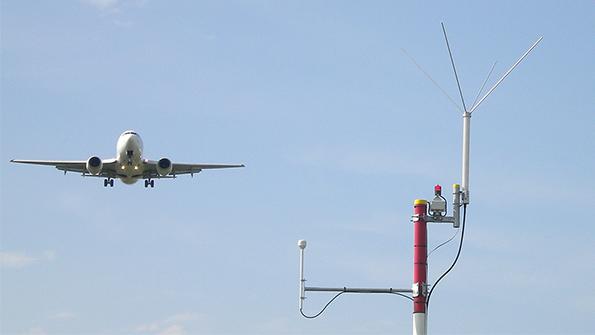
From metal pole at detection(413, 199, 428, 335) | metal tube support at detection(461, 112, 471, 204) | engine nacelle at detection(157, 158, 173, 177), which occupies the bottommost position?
metal pole at detection(413, 199, 428, 335)

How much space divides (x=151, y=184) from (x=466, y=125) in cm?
5326

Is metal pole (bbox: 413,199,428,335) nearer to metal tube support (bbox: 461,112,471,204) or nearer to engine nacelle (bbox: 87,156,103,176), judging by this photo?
metal tube support (bbox: 461,112,471,204)

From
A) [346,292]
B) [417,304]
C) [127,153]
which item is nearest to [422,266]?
[417,304]

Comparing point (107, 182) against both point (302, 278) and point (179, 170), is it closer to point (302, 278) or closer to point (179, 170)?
point (179, 170)

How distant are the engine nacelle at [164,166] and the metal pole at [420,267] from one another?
1898 inches

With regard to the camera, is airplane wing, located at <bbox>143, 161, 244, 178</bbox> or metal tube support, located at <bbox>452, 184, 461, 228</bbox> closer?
metal tube support, located at <bbox>452, 184, 461, 228</bbox>

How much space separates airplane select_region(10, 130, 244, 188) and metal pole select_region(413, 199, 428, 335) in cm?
4825

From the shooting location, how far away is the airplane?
80812 mm

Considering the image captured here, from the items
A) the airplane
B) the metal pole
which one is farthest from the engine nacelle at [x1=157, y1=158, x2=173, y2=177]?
the metal pole

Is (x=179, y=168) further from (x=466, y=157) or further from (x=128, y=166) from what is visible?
(x=466, y=157)

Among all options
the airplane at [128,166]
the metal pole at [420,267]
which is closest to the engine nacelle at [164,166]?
the airplane at [128,166]

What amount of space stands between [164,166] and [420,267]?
4836cm

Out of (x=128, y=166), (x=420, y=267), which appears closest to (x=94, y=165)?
(x=128, y=166)

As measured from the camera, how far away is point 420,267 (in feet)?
114
